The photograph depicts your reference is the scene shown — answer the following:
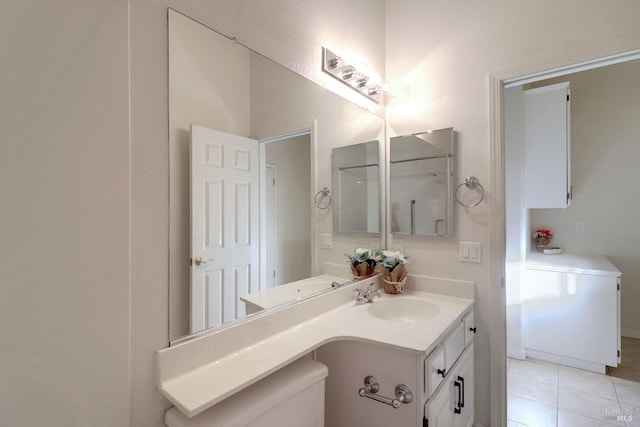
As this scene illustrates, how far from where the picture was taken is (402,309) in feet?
5.56

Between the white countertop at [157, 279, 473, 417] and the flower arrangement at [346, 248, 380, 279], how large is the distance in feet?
0.61

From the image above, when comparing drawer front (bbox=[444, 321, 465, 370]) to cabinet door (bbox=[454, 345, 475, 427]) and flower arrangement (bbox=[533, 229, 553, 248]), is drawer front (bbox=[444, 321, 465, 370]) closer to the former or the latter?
cabinet door (bbox=[454, 345, 475, 427])

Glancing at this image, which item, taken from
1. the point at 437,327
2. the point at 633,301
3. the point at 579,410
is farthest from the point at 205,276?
the point at 633,301

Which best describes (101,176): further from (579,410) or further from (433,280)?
(579,410)

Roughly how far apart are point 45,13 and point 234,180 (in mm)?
624

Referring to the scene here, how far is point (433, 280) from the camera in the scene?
72.0 inches

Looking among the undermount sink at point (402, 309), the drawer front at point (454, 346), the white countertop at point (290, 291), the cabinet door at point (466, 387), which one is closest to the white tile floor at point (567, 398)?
the cabinet door at point (466, 387)

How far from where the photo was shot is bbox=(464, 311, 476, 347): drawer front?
61.5 inches

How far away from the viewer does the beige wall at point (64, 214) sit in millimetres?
617

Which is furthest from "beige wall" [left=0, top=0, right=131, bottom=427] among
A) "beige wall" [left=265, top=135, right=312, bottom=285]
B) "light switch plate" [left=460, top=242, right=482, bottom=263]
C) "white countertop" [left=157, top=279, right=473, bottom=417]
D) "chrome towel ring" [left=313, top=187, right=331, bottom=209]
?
"light switch plate" [left=460, top=242, right=482, bottom=263]

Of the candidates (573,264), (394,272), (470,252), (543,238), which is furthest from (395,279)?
(543,238)

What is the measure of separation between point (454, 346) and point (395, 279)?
1.62 ft

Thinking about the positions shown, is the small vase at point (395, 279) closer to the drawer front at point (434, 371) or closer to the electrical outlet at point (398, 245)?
the electrical outlet at point (398, 245)

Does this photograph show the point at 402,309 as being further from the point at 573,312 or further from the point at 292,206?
the point at 573,312
